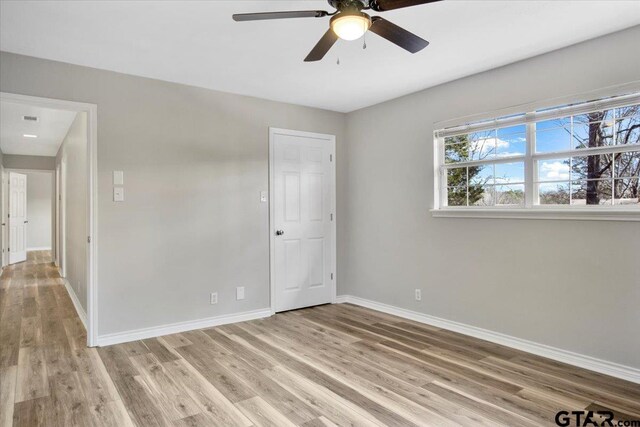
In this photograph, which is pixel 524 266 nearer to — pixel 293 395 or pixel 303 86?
pixel 293 395

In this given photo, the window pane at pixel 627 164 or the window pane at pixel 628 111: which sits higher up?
the window pane at pixel 628 111

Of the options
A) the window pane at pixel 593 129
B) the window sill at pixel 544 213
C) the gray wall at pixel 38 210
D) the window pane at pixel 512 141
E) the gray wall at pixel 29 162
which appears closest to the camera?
the window sill at pixel 544 213

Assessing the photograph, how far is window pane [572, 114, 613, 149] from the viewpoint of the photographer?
289 centimetres

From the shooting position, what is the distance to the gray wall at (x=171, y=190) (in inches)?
137

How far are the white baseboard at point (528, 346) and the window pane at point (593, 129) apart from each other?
1621 millimetres

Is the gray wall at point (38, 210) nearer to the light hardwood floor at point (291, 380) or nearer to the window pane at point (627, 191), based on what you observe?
the light hardwood floor at point (291, 380)

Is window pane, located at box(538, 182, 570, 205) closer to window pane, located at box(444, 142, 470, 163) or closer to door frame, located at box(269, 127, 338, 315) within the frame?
window pane, located at box(444, 142, 470, 163)

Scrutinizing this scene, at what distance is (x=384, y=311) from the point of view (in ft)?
14.9

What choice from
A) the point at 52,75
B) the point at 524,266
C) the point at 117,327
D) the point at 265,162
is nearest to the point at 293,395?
the point at 117,327

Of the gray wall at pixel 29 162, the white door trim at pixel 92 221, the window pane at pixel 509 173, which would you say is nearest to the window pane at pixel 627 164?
the window pane at pixel 509 173

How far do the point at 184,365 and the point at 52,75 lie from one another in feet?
8.70

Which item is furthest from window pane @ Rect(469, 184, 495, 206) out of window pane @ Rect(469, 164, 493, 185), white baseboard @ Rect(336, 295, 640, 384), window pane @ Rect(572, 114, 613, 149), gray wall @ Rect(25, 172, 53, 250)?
gray wall @ Rect(25, 172, 53, 250)

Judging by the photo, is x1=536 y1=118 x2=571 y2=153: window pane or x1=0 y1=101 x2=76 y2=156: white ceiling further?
x1=0 y1=101 x2=76 y2=156: white ceiling

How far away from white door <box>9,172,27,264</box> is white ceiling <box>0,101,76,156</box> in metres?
1.32
